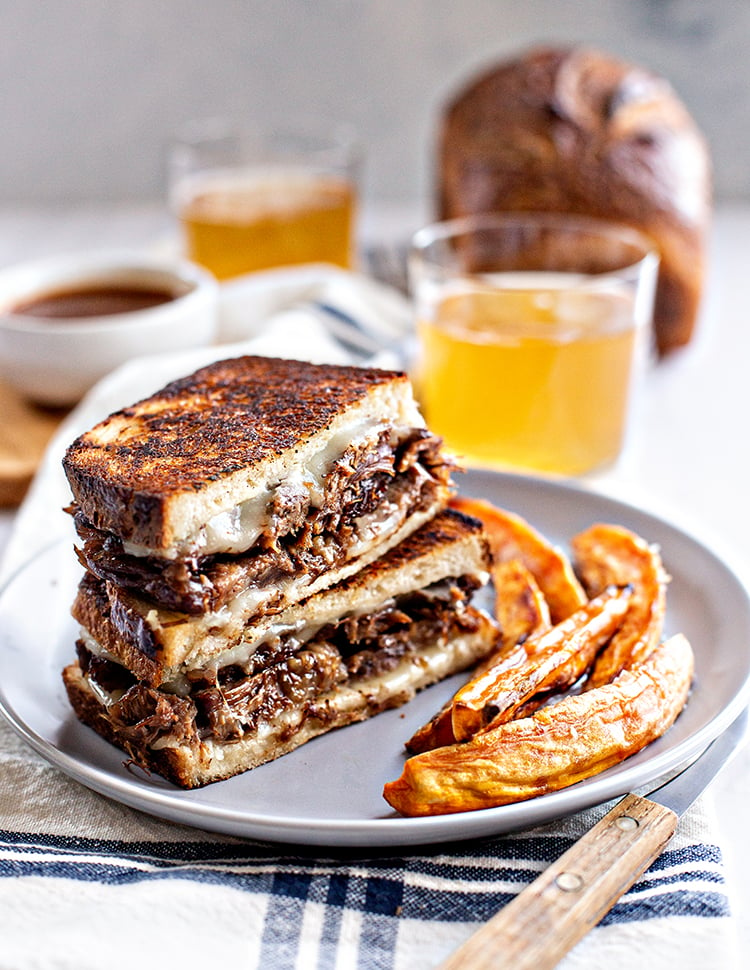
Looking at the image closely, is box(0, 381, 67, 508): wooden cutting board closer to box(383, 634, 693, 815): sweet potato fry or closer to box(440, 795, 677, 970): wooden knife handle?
box(383, 634, 693, 815): sweet potato fry

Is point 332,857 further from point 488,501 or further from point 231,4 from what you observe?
point 231,4

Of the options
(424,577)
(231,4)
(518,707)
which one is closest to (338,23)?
(231,4)

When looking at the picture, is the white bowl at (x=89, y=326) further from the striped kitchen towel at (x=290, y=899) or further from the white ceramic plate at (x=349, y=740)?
the striped kitchen towel at (x=290, y=899)

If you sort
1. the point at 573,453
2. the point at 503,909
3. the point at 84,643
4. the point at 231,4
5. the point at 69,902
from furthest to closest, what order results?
the point at 231,4 < the point at 573,453 < the point at 84,643 < the point at 69,902 < the point at 503,909

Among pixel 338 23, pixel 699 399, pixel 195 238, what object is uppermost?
pixel 338 23

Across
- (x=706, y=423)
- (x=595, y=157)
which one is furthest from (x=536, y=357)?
(x=595, y=157)
